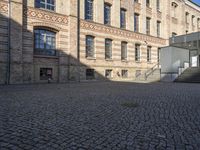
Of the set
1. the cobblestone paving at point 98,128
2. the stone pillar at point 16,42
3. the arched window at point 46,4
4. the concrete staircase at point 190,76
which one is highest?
the arched window at point 46,4

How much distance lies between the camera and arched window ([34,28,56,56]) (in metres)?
18.3

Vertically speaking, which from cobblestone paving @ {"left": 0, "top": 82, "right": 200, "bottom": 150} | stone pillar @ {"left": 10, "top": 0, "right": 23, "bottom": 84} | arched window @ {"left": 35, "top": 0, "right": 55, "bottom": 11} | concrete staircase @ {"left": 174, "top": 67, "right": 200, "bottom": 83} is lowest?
cobblestone paving @ {"left": 0, "top": 82, "right": 200, "bottom": 150}

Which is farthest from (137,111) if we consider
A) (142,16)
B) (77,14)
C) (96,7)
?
(142,16)

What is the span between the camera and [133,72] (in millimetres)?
26234

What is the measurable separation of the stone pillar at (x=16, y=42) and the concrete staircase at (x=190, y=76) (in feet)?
52.0

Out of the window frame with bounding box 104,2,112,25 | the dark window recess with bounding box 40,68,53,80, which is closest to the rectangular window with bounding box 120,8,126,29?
the window frame with bounding box 104,2,112,25

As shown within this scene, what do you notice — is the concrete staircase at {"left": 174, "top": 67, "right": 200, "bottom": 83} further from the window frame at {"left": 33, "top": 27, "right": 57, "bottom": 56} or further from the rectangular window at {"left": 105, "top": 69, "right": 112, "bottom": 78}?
the window frame at {"left": 33, "top": 27, "right": 57, "bottom": 56}

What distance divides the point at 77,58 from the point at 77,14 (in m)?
4.41

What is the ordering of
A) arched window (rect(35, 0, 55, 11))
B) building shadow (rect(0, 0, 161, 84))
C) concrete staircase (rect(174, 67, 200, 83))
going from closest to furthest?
building shadow (rect(0, 0, 161, 84)) < arched window (rect(35, 0, 55, 11)) < concrete staircase (rect(174, 67, 200, 83))

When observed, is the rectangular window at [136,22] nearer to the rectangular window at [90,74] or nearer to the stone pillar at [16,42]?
the rectangular window at [90,74]

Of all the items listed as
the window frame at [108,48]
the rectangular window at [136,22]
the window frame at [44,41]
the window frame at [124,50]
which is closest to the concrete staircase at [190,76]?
the window frame at [124,50]

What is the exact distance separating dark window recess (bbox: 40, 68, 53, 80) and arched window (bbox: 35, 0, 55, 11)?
18.8ft

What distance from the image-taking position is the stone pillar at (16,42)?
1633 cm

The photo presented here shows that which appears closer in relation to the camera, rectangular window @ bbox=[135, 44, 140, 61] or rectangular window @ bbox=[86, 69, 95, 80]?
rectangular window @ bbox=[86, 69, 95, 80]
